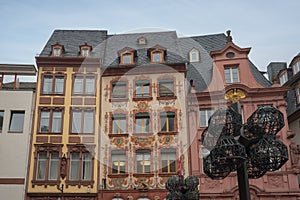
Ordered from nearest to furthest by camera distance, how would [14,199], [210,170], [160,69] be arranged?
[210,170] → [14,199] → [160,69]

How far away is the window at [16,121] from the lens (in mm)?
25425

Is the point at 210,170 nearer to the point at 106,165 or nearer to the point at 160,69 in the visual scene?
the point at 106,165

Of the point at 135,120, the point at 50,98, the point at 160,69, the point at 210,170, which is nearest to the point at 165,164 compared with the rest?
the point at 135,120

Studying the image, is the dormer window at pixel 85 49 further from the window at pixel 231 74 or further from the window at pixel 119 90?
the window at pixel 231 74

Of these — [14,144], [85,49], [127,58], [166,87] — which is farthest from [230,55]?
[14,144]

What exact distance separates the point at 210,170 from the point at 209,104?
645 inches

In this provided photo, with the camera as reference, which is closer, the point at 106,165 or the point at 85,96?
the point at 106,165

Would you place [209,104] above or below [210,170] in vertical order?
above

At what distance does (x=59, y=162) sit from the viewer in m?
24.5

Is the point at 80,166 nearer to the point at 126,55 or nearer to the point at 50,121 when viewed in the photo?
the point at 50,121

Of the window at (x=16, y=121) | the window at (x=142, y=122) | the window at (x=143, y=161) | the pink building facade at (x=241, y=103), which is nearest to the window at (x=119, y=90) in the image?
the window at (x=142, y=122)

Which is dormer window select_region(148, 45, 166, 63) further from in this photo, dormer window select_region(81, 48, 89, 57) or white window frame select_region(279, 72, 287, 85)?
white window frame select_region(279, 72, 287, 85)

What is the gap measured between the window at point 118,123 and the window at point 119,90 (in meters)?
1.40

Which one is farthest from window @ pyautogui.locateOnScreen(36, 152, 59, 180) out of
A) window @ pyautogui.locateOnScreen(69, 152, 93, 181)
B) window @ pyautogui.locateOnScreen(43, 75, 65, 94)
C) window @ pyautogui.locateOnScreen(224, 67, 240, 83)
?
window @ pyautogui.locateOnScreen(224, 67, 240, 83)
